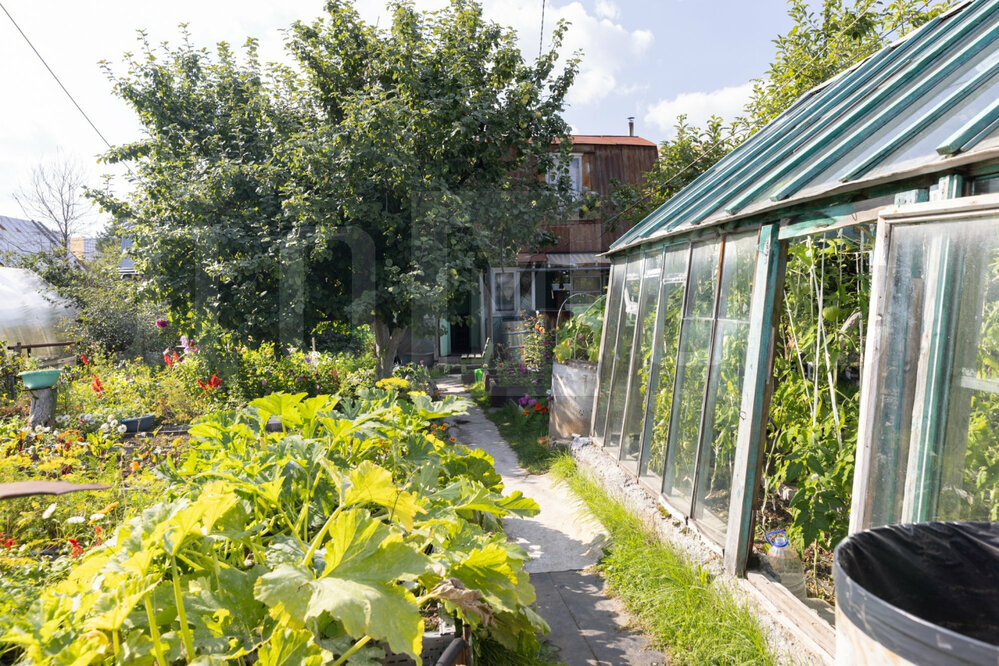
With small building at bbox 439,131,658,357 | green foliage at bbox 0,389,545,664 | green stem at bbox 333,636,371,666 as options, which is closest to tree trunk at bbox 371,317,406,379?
small building at bbox 439,131,658,357

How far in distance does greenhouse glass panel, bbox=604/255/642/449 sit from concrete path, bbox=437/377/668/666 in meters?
0.76

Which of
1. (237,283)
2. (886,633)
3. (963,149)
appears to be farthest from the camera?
(237,283)

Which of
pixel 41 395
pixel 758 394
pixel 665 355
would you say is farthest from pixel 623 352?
pixel 41 395

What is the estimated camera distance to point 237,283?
23.7 ft

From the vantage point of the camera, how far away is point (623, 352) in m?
5.53

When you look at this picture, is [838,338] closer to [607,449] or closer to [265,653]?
[607,449]

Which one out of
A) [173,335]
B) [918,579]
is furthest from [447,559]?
[173,335]

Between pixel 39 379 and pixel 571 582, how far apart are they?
5976 millimetres

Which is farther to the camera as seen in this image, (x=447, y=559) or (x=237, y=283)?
(x=237, y=283)

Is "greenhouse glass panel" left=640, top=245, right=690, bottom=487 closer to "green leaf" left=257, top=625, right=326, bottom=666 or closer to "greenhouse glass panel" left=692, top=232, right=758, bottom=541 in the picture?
"greenhouse glass panel" left=692, top=232, right=758, bottom=541

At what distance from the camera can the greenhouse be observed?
1.84 metres

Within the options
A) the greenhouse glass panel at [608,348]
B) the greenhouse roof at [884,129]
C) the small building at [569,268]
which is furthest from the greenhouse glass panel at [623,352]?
the small building at [569,268]

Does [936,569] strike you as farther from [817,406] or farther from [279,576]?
[817,406]

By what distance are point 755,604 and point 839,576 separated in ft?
6.09
